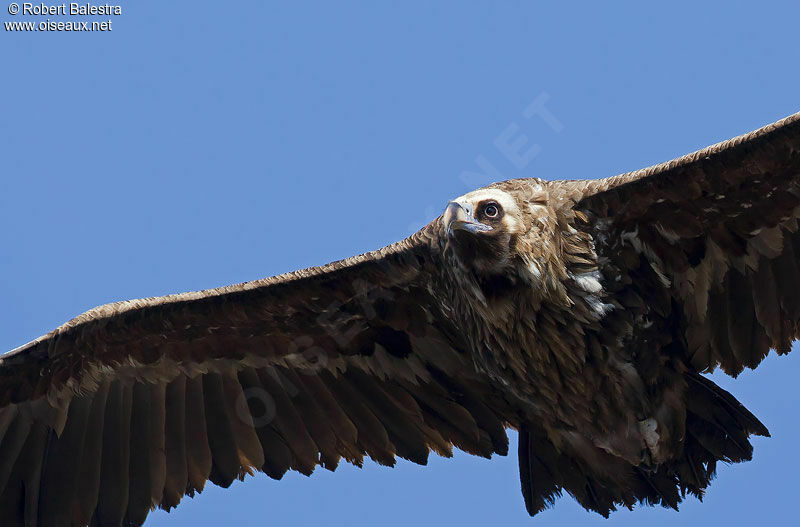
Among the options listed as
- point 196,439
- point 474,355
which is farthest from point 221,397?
point 474,355

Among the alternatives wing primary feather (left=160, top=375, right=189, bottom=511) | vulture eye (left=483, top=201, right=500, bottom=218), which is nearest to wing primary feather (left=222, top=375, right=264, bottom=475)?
wing primary feather (left=160, top=375, right=189, bottom=511)

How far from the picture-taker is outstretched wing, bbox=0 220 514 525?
12.0 m

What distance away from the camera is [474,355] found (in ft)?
37.9

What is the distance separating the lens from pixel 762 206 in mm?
11031

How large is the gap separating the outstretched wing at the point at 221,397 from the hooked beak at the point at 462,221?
4.37 feet

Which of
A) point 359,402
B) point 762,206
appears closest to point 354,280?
point 359,402

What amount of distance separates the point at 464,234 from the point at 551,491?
2.57 m

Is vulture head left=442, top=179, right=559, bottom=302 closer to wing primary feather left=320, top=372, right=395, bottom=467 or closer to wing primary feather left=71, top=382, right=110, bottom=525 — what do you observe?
wing primary feather left=320, top=372, right=395, bottom=467

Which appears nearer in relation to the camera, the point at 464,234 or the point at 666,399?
the point at 464,234

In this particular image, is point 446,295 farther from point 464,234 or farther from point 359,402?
point 359,402

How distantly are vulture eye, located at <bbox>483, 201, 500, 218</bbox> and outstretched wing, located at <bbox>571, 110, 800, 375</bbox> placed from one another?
2.26 feet

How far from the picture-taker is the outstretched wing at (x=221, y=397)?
472 inches

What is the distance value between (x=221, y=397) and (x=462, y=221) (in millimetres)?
3400

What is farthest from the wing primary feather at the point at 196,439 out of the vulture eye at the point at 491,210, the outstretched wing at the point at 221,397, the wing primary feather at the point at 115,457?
the vulture eye at the point at 491,210
